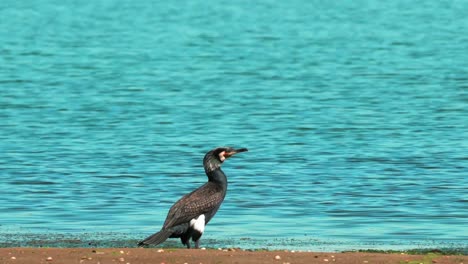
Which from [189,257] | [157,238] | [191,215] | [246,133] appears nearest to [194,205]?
[191,215]

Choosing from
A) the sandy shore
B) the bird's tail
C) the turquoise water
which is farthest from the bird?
the sandy shore

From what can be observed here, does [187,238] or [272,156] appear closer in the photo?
[187,238]

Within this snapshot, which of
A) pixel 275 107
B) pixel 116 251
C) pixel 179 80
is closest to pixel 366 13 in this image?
pixel 179 80

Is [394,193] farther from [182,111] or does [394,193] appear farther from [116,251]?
[182,111]

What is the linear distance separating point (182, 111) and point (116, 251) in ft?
65.9

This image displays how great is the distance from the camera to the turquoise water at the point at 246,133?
1936 centimetres

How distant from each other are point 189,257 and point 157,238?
180 cm

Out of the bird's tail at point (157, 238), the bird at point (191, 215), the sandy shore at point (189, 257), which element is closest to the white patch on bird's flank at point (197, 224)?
the bird at point (191, 215)

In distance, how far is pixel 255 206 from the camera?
2072cm

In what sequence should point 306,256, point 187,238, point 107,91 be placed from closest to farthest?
point 306,256 < point 187,238 < point 107,91

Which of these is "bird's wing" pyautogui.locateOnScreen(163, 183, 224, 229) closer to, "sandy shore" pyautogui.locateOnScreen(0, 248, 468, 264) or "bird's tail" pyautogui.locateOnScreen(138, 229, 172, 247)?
"bird's tail" pyautogui.locateOnScreen(138, 229, 172, 247)

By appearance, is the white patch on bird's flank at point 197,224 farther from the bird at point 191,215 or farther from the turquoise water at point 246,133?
the turquoise water at point 246,133

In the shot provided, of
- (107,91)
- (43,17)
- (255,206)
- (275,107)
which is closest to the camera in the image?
(255,206)

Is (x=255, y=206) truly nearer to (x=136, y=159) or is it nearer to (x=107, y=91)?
(x=136, y=159)
